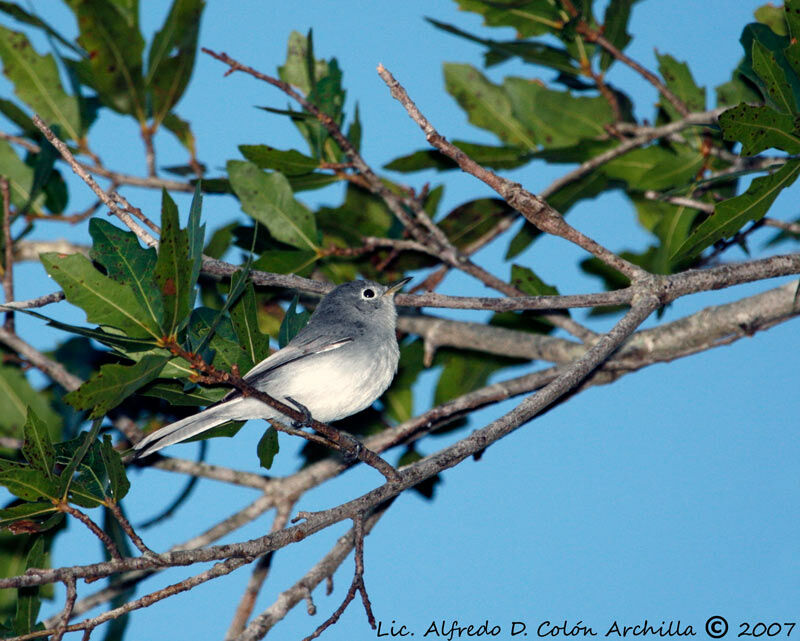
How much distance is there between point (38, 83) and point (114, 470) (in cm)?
389

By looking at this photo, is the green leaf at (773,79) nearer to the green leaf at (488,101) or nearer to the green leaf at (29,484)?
the green leaf at (488,101)

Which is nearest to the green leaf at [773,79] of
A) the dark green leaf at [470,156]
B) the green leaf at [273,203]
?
the dark green leaf at [470,156]

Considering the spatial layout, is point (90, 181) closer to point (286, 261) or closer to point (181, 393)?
point (181, 393)

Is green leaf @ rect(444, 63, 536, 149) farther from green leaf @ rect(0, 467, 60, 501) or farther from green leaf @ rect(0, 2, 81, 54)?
green leaf @ rect(0, 467, 60, 501)

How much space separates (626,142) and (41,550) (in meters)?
4.40

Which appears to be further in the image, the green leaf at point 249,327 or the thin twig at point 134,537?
the green leaf at point 249,327

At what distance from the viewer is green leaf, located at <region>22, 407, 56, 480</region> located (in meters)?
3.22

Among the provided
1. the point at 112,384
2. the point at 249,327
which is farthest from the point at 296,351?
the point at 112,384

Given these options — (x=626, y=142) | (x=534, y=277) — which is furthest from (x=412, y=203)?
(x=626, y=142)

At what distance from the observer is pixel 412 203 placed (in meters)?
5.20

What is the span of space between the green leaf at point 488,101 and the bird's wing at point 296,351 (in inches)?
95.3

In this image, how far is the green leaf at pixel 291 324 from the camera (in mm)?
4090

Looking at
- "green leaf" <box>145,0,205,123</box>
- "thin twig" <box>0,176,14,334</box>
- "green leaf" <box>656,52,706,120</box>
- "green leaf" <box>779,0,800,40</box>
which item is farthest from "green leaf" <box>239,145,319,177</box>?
"green leaf" <box>779,0,800,40</box>

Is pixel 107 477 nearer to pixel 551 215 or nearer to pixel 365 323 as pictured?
pixel 365 323
